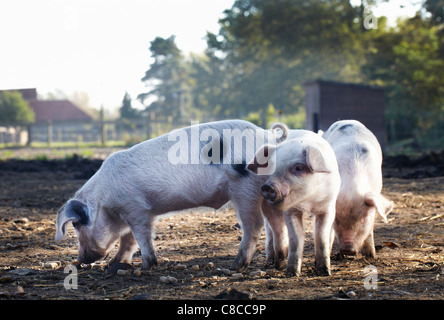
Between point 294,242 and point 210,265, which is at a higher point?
point 294,242

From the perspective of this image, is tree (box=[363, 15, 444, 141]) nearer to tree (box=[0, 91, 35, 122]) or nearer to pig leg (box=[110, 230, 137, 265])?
tree (box=[0, 91, 35, 122])

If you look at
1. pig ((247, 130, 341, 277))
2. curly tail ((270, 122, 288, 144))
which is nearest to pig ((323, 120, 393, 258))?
pig ((247, 130, 341, 277))

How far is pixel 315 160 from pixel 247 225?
0.85m

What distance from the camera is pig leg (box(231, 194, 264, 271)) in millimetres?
4042

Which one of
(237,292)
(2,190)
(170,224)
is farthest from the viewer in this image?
(2,190)

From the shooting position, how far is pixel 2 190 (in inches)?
347

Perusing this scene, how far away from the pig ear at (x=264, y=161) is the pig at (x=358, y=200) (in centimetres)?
68

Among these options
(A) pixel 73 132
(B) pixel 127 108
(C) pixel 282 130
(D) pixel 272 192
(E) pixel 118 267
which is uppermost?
(B) pixel 127 108

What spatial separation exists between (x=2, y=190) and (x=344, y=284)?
696cm

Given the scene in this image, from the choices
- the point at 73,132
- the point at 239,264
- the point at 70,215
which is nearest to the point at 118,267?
the point at 70,215

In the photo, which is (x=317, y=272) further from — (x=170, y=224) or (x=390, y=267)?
(x=170, y=224)

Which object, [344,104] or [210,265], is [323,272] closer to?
[210,265]

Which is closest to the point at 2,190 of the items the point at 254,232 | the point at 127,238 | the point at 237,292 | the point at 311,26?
the point at 127,238

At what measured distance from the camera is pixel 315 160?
3523mm
